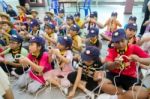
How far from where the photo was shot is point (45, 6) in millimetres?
8297

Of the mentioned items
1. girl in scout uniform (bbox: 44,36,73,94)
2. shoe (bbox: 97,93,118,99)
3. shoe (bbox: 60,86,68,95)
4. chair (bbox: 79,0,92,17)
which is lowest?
shoe (bbox: 60,86,68,95)

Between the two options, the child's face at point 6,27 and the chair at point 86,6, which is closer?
the child's face at point 6,27

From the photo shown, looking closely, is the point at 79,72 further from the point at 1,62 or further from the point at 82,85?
Answer: the point at 1,62

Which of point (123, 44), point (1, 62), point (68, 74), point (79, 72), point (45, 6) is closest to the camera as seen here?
point (123, 44)

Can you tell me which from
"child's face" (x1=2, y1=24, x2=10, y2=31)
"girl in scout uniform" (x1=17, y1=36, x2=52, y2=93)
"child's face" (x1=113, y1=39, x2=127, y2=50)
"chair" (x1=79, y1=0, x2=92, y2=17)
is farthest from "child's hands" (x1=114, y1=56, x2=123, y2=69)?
"chair" (x1=79, y1=0, x2=92, y2=17)

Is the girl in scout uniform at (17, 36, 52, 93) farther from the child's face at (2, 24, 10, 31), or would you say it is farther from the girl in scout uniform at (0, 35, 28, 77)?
the child's face at (2, 24, 10, 31)

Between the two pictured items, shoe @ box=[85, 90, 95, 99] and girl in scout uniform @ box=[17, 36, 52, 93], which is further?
girl in scout uniform @ box=[17, 36, 52, 93]

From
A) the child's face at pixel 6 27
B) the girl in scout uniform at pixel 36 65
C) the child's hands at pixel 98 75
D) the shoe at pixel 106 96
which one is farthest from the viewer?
the child's face at pixel 6 27

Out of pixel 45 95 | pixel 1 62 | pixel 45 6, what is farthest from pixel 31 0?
pixel 45 95

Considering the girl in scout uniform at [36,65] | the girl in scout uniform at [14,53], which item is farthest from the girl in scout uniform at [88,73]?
the girl in scout uniform at [14,53]

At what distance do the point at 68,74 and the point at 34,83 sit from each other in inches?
13.7

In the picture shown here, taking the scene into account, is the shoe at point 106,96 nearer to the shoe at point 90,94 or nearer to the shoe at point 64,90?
the shoe at point 90,94

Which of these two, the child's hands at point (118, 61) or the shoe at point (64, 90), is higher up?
the child's hands at point (118, 61)

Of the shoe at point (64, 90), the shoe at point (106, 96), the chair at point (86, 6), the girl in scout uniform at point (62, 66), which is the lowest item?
the shoe at point (64, 90)
